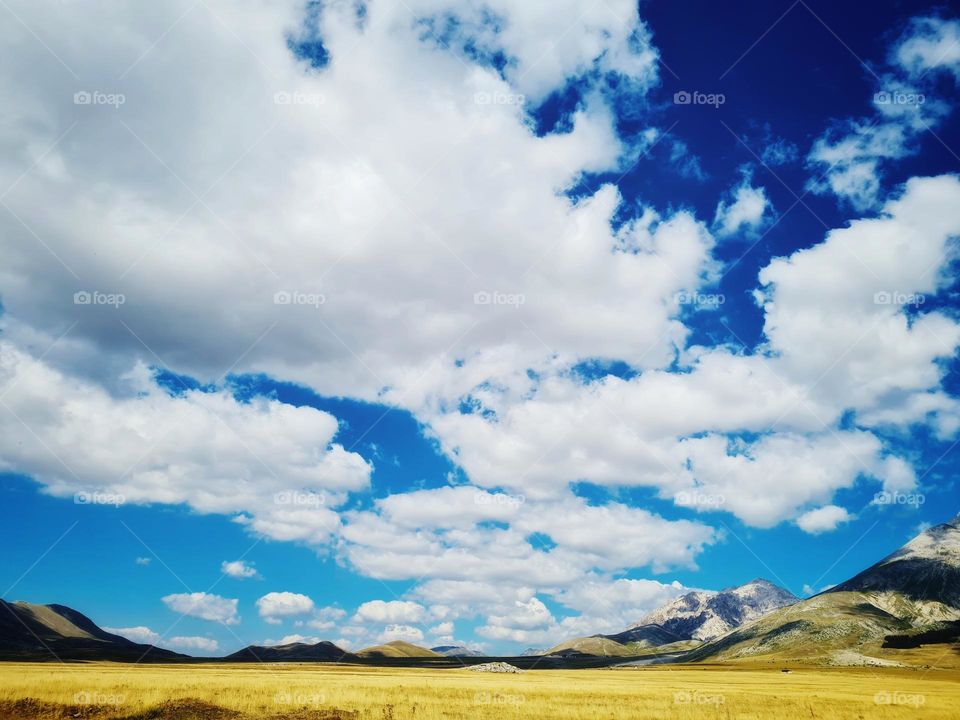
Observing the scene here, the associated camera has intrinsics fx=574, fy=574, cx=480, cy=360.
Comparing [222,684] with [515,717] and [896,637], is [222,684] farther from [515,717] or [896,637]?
[896,637]

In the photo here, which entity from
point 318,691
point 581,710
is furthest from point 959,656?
point 318,691

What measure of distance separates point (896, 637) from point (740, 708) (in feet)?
690

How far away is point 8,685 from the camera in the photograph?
34188mm

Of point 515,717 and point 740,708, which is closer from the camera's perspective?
point 515,717

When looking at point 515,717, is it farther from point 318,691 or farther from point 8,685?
point 8,685

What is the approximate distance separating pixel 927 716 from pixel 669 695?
1713 centimetres

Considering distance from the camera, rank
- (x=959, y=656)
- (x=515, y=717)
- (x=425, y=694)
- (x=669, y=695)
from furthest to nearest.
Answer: (x=959, y=656)
(x=669, y=695)
(x=425, y=694)
(x=515, y=717)

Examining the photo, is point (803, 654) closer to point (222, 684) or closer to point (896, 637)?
point (896, 637)

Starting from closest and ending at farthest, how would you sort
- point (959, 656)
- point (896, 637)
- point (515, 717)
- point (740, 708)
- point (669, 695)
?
point (515, 717) → point (740, 708) → point (669, 695) → point (959, 656) → point (896, 637)

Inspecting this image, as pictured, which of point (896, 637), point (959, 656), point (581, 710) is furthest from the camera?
point (896, 637)

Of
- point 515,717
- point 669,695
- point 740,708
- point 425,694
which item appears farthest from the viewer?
point 669,695

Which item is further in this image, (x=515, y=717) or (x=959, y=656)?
(x=959, y=656)

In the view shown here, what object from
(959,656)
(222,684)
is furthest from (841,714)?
(959,656)

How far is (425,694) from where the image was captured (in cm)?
4259
